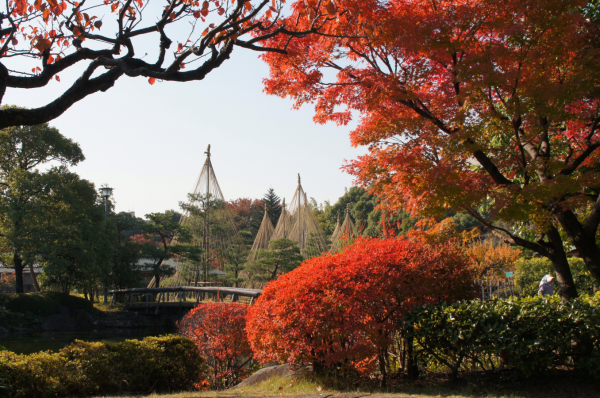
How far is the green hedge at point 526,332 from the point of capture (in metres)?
4.07

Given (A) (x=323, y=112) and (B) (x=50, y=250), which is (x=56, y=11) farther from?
(B) (x=50, y=250)

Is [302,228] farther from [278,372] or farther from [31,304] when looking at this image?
[278,372]

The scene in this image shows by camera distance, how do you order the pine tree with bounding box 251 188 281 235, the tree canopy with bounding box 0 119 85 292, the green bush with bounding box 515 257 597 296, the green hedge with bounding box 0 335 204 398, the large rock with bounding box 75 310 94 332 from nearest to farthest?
the green hedge with bounding box 0 335 204 398 < the green bush with bounding box 515 257 597 296 < the tree canopy with bounding box 0 119 85 292 < the large rock with bounding box 75 310 94 332 < the pine tree with bounding box 251 188 281 235

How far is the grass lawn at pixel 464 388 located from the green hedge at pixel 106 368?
28.4 inches

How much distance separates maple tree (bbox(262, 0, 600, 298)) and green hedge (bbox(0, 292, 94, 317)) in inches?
566

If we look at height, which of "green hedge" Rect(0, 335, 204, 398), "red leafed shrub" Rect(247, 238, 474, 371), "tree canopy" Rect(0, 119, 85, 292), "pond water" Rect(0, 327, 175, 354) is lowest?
"pond water" Rect(0, 327, 175, 354)

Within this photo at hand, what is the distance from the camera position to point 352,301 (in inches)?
191

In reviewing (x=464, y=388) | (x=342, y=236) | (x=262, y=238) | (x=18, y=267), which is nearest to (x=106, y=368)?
(x=464, y=388)

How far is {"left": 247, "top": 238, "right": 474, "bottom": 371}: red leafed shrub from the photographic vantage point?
4848mm

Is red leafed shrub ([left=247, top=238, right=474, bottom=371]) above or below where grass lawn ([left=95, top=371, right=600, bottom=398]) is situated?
above

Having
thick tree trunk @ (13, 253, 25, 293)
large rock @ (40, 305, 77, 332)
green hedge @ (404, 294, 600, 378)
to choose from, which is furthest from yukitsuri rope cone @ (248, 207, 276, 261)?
green hedge @ (404, 294, 600, 378)

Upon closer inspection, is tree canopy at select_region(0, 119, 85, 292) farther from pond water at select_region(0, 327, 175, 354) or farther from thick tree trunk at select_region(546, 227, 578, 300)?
thick tree trunk at select_region(546, 227, 578, 300)

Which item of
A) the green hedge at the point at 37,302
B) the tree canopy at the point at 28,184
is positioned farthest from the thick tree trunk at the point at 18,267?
the green hedge at the point at 37,302

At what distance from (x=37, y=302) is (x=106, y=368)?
13377 millimetres
